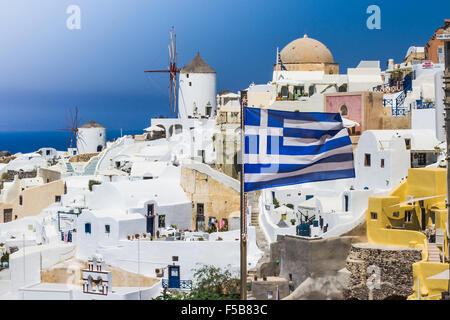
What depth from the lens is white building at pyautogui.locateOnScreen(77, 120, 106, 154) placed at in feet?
166

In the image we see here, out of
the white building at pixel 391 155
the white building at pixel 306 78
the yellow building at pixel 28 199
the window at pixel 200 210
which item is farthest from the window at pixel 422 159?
the yellow building at pixel 28 199

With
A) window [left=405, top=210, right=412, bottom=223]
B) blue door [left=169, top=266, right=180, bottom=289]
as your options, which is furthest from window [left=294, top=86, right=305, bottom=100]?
window [left=405, top=210, right=412, bottom=223]

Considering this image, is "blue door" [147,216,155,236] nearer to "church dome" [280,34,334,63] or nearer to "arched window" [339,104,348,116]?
"arched window" [339,104,348,116]

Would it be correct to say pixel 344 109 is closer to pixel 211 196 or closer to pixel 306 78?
pixel 211 196

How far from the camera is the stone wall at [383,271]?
1828 cm

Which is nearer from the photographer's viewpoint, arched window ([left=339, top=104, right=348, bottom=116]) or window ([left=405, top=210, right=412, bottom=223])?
window ([left=405, top=210, right=412, bottom=223])

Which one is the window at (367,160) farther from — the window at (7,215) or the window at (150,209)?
the window at (7,215)

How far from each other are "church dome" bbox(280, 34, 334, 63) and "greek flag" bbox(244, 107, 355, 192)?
28453 mm

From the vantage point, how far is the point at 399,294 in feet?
60.4

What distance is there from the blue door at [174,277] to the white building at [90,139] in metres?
28.7

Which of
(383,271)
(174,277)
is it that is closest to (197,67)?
(174,277)

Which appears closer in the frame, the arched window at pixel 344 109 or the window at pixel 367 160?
the window at pixel 367 160

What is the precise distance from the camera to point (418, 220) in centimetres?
1966

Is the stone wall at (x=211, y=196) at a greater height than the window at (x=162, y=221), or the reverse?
the stone wall at (x=211, y=196)
